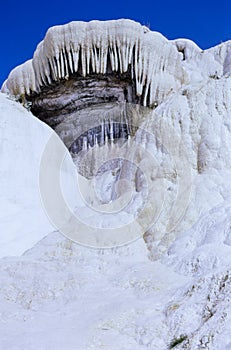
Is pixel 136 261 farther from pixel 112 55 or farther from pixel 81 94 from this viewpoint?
pixel 81 94

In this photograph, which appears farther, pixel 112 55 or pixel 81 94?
pixel 81 94

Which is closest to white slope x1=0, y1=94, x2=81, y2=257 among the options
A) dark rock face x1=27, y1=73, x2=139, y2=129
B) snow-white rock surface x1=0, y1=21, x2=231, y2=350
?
snow-white rock surface x1=0, y1=21, x2=231, y2=350

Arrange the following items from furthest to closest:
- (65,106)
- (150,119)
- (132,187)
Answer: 1. (65,106)
2. (150,119)
3. (132,187)

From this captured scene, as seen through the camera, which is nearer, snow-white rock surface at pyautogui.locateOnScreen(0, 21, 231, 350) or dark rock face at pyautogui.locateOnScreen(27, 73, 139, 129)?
snow-white rock surface at pyautogui.locateOnScreen(0, 21, 231, 350)

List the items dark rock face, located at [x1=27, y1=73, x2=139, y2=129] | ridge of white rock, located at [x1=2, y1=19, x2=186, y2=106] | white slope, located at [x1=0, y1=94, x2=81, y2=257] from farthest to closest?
dark rock face, located at [x1=27, y1=73, x2=139, y2=129] → ridge of white rock, located at [x1=2, y1=19, x2=186, y2=106] → white slope, located at [x1=0, y1=94, x2=81, y2=257]

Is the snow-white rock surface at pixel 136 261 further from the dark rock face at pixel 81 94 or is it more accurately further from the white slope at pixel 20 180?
the dark rock face at pixel 81 94

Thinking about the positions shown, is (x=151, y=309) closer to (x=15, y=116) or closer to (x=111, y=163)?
(x=15, y=116)

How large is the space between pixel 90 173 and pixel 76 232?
7.16 metres

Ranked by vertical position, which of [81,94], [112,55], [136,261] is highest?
[112,55]

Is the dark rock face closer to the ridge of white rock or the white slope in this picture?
the ridge of white rock

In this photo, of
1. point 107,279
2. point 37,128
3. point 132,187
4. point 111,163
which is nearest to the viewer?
point 107,279

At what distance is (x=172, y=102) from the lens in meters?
6.24

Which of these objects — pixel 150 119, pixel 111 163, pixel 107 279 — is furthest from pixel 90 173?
pixel 107 279

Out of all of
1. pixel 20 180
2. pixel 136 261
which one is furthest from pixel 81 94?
pixel 136 261
